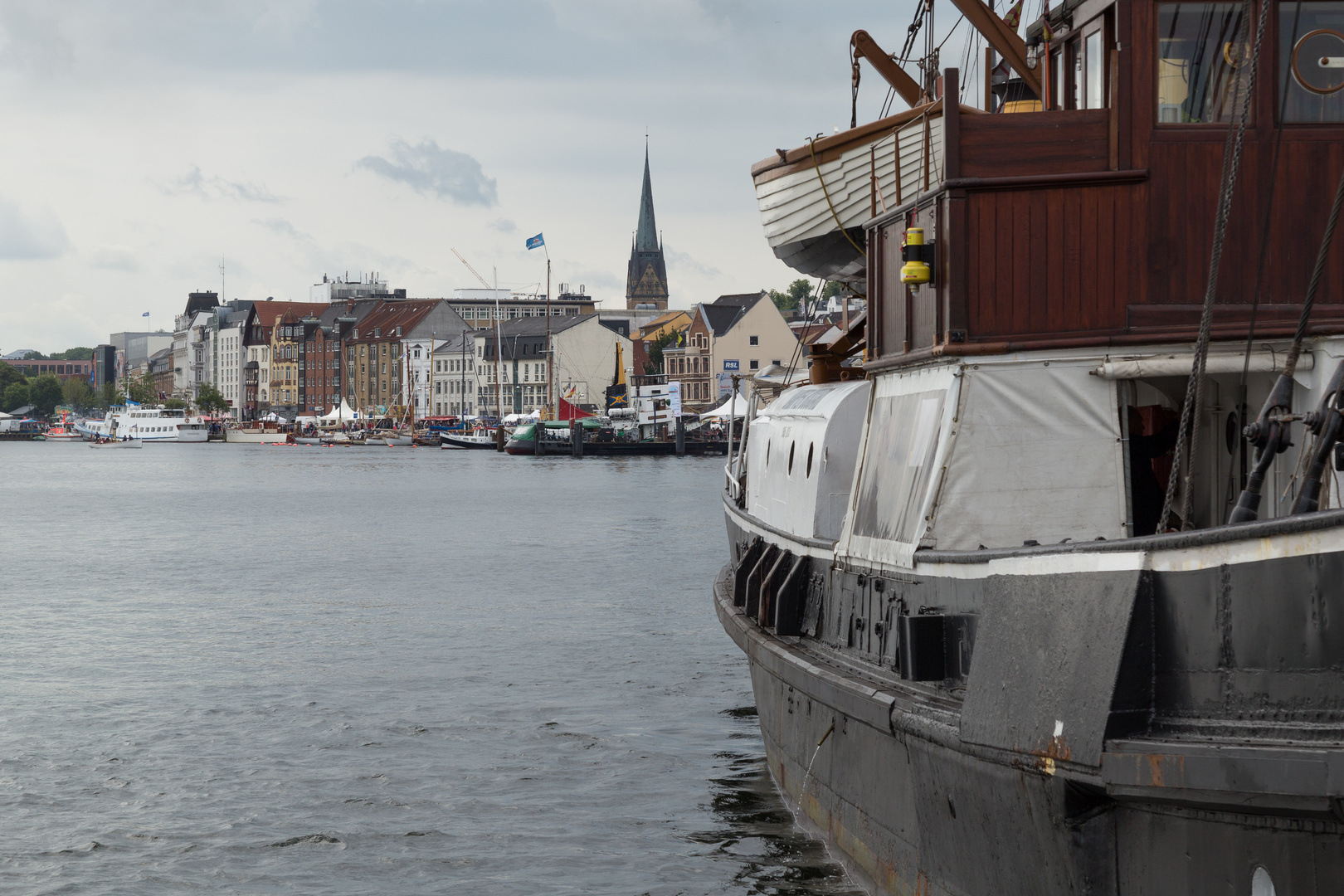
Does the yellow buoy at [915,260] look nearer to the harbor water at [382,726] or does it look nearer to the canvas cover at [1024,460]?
the canvas cover at [1024,460]

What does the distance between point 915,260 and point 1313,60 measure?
2550 millimetres

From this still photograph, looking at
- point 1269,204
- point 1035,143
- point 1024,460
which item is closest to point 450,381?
point 1035,143

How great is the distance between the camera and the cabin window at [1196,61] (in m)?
8.91

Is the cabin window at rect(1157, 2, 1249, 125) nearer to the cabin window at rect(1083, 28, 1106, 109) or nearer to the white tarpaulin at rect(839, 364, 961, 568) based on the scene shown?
the cabin window at rect(1083, 28, 1106, 109)

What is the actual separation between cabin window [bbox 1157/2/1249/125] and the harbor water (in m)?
6.23

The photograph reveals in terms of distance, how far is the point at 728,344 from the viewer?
490 ft

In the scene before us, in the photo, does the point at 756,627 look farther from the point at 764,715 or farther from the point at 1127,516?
the point at 1127,516

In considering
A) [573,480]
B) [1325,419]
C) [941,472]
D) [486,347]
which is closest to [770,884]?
[941,472]

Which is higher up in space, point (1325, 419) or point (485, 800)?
point (1325, 419)

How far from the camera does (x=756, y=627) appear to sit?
1291cm

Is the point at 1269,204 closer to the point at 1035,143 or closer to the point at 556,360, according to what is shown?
the point at 1035,143

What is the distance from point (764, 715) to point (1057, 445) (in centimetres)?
638

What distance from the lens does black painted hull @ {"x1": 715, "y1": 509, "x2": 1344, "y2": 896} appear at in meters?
5.71

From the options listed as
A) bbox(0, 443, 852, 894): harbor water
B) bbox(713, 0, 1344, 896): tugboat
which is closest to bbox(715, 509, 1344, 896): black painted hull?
bbox(713, 0, 1344, 896): tugboat
